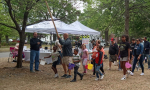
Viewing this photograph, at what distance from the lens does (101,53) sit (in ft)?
20.1

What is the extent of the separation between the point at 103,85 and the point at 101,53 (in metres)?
1.18

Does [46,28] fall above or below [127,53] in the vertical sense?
above

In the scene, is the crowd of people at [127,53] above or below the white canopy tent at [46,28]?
below

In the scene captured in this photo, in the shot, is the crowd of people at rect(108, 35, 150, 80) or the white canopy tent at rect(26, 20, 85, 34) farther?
the white canopy tent at rect(26, 20, 85, 34)

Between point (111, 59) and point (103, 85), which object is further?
point (111, 59)

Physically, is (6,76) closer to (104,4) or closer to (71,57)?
(71,57)

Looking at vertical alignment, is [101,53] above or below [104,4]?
below

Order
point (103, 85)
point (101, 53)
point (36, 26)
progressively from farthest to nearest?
1. point (36, 26)
2. point (101, 53)
3. point (103, 85)

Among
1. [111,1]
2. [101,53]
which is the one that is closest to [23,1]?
[101,53]

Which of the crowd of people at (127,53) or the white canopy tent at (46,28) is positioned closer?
the crowd of people at (127,53)

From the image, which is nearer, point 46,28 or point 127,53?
point 127,53

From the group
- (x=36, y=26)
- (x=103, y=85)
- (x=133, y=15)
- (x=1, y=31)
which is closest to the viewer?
(x=103, y=85)

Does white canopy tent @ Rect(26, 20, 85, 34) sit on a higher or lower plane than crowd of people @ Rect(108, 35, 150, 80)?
higher

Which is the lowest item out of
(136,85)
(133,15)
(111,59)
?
(136,85)
